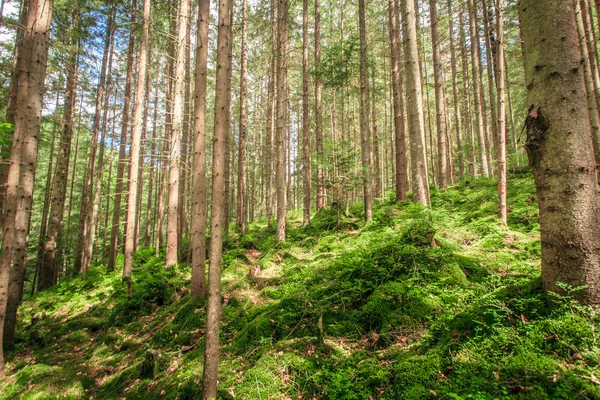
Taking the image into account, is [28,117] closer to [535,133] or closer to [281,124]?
[281,124]

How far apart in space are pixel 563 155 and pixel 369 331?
2926mm

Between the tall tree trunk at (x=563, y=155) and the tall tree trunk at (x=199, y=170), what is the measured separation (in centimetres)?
611

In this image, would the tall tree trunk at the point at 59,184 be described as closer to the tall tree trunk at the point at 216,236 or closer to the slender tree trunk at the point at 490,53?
the tall tree trunk at the point at 216,236

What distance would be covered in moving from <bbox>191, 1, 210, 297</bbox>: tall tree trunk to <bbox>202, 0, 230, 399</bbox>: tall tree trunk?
3063 mm

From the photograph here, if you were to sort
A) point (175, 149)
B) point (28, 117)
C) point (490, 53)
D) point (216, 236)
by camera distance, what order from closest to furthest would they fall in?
point (216, 236), point (28, 117), point (175, 149), point (490, 53)

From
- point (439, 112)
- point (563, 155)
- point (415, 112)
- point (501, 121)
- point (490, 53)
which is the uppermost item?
point (490, 53)

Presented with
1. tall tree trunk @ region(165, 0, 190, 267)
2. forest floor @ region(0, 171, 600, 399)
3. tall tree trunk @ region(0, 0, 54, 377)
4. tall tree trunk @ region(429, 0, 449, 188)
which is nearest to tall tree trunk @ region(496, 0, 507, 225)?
forest floor @ region(0, 171, 600, 399)

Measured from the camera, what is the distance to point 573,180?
2365mm

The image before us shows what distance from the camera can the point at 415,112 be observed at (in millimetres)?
7758

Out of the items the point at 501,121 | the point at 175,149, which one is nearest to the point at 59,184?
the point at 175,149

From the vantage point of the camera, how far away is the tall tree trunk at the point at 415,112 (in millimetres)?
7648

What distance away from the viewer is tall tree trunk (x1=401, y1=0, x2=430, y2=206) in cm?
765

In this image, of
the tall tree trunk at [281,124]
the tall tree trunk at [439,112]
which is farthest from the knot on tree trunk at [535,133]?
the tall tree trunk at [439,112]

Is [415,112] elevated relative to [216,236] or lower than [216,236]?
elevated
